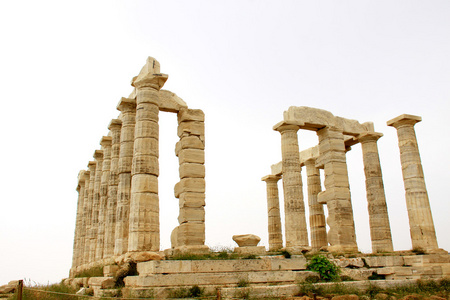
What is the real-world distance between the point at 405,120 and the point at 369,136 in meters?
2.07

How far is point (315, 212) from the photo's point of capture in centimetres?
2492

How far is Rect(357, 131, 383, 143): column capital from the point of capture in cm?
2258

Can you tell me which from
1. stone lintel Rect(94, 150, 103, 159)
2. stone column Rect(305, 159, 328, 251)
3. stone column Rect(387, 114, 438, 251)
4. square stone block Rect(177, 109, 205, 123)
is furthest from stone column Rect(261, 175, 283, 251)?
stone lintel Rect(94, 150, 103, 159)

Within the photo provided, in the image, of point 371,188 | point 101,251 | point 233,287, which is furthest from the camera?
point 371,188

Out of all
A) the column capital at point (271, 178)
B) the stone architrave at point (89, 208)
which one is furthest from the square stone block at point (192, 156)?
the column capital at point (271, 178)

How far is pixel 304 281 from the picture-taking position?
13.3 m

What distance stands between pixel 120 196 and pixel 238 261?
7.03 metres

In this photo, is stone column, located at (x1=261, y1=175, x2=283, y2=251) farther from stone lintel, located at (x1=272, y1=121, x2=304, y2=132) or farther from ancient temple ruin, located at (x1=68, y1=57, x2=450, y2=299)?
stone lintel, located at (x1=272, y1=121, x2=304, y2=132)

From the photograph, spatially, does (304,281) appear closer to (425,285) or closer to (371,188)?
(425,285)

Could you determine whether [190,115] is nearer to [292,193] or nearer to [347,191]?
[292,193]

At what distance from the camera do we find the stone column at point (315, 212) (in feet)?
79.7

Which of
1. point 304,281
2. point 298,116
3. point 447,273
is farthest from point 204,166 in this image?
point 447,273

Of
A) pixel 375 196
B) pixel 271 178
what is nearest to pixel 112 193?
pixel 271 178

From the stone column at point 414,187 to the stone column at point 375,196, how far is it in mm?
1293
